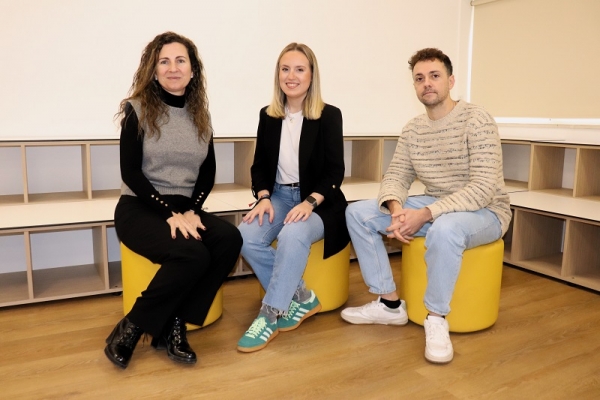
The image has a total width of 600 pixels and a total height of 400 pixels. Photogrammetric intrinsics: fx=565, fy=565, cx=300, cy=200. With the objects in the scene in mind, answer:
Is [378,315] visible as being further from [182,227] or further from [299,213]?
[182,227]

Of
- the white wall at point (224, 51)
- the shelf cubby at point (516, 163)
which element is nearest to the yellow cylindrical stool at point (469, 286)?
the white wall at point (224, 51)

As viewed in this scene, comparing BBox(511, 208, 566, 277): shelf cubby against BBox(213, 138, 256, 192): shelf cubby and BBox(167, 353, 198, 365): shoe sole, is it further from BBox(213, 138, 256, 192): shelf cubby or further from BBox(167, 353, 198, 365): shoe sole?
BBox(167, 353, 198, 365): shoe sole

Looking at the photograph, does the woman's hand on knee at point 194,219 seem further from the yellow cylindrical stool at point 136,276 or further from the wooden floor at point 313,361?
the wooden floor at point 313,361

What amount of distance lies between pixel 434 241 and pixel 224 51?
2.01 m

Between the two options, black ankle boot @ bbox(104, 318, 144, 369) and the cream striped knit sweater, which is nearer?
black ankle boot @ bbox(104, 318, 144, 369)

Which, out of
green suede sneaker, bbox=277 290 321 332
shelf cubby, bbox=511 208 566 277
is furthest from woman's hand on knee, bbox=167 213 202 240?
shelf cubby, bbox=511 208 566 277

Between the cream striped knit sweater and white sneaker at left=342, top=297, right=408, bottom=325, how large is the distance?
1.39 ft

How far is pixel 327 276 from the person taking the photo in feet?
8.27

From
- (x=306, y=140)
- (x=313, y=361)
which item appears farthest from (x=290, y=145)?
(x=313, y=361)

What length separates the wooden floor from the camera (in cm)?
187

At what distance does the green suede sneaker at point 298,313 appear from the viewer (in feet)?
7.72

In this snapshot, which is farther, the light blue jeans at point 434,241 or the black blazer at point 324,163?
the black blazer at point 324,163

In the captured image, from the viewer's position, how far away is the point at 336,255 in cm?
253

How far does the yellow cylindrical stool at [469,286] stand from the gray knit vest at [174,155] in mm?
960
